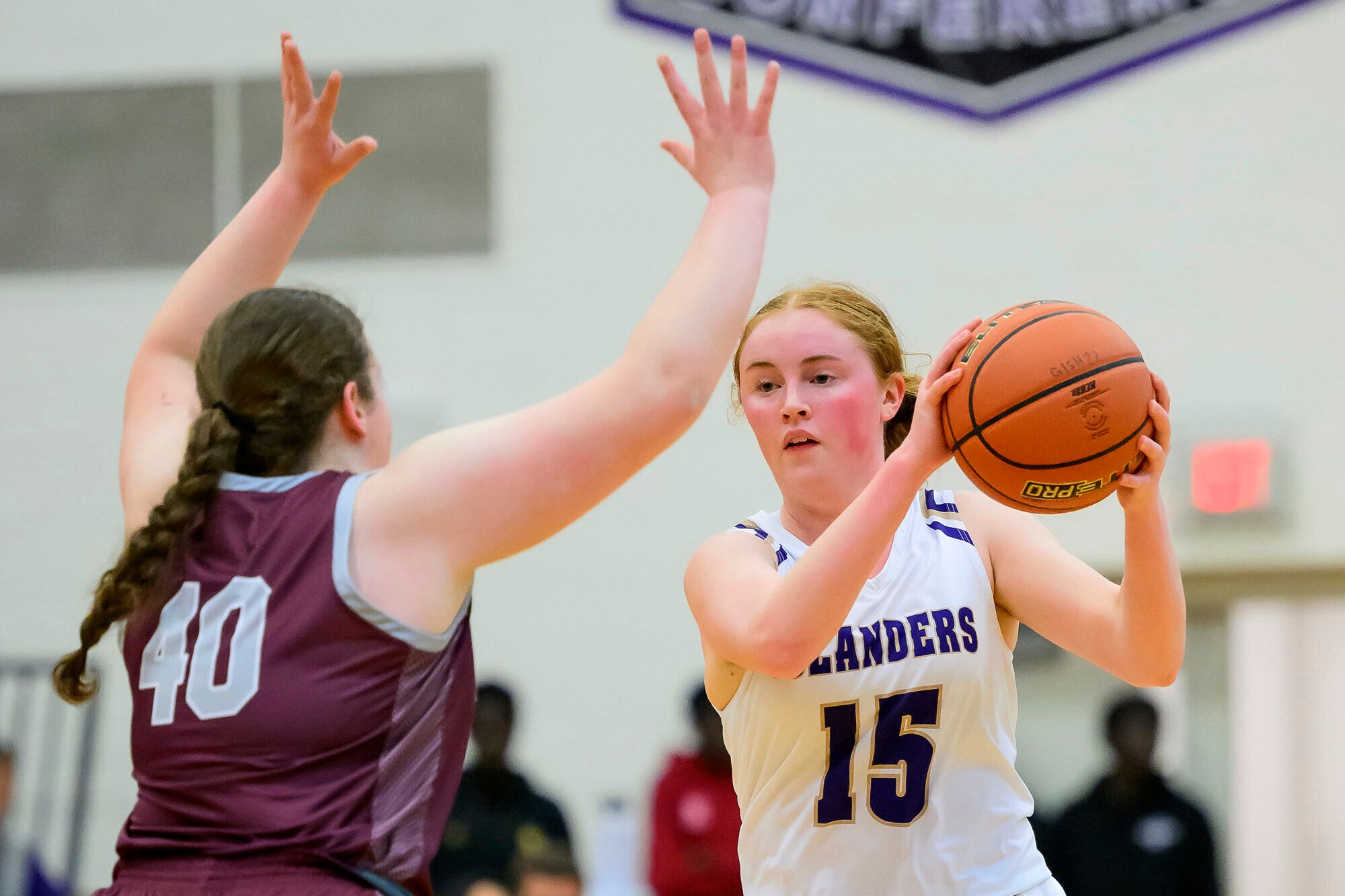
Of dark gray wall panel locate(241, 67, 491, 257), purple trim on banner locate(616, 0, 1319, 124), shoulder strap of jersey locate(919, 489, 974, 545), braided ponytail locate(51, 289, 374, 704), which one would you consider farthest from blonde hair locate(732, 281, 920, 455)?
dark gray wall panel locate(241, 67, 491, 257)

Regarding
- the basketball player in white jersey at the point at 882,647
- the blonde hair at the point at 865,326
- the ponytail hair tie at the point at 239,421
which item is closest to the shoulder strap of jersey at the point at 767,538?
the basketball player in white jersey at the point at 882,647

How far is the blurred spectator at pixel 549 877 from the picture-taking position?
549 centimetres

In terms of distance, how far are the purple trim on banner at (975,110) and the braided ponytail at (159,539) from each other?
19.9 feet

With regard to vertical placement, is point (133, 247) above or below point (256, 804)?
above

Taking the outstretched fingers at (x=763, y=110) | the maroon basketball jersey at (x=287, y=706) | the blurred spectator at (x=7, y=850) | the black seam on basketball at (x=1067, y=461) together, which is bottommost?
the blurred spectator at (x=7, y=850)

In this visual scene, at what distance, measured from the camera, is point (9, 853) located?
6363 mm

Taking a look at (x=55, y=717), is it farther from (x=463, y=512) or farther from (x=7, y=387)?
(x=463, y=512)

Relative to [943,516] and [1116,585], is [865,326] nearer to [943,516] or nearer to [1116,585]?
[943,516]

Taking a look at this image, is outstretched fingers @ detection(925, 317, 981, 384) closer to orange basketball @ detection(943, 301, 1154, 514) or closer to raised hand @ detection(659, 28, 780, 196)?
orange basketball @ detection(943, 301, 1154, 514)

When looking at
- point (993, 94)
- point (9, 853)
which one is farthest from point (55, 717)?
point (993, 94)

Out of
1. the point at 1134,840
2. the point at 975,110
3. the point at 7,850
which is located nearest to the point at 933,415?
the point at 1134,840

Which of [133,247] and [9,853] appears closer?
[9,853]

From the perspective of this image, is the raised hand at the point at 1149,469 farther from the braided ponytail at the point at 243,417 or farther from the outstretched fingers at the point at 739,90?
the braided ponytail at the point at 243,417

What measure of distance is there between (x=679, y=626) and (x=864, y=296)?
4.67 metres
